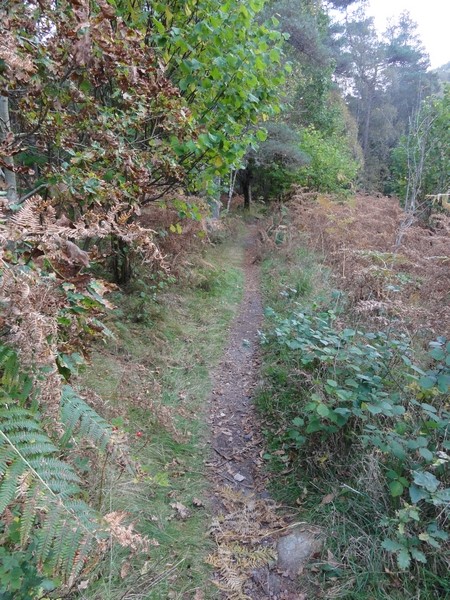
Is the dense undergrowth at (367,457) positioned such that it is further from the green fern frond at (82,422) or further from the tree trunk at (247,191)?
the tree trunk at (247,191)

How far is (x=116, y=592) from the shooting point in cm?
197

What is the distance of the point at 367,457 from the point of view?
8.45 feet

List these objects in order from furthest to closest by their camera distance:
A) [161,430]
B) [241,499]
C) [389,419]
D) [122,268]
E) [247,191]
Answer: [247,191]
[122,268]
[161,430]
[241,499]
[389,419]

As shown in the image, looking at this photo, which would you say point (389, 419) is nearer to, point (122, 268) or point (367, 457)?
point (367, 457)

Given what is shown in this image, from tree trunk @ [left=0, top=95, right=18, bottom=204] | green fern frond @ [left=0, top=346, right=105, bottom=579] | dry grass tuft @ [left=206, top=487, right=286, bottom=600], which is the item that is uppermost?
tree trunk @ [left=0, top=95, right=18, bottom=204]

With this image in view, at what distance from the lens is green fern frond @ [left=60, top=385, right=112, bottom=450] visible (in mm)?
1704

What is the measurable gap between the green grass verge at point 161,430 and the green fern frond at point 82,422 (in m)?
0.48

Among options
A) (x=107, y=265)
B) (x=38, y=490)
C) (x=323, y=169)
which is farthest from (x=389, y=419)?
(x=323, y=169)

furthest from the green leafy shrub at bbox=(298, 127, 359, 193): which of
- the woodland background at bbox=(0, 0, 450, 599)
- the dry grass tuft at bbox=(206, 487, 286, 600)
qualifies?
the dry grass tuft at bbox=(206, 487, 286, 600)

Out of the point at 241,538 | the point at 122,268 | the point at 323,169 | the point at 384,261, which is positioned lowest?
the point at 241,538

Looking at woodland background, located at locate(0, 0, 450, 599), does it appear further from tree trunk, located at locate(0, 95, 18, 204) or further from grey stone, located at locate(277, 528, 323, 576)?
grey stone, located at locate(277, 528, 323, 576)

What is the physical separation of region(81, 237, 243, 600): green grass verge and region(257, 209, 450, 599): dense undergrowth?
707mm

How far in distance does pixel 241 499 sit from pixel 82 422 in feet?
5.63

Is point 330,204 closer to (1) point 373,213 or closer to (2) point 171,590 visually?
(1) point 373,213
